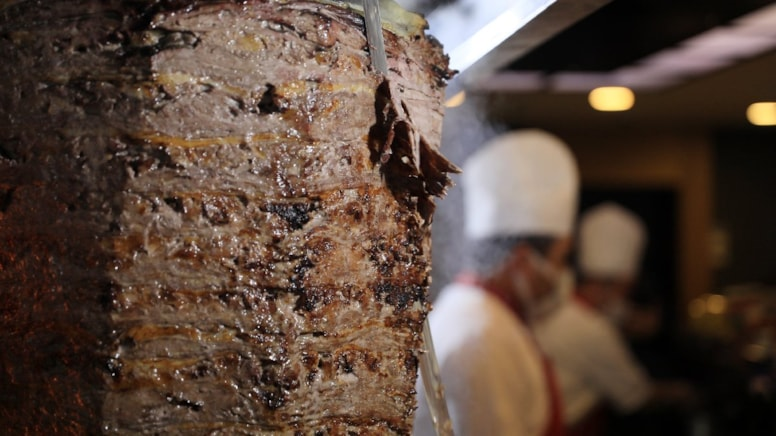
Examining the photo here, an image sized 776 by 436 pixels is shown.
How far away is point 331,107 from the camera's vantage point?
91 centimetres

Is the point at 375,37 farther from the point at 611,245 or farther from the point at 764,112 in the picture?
the point at 611,245

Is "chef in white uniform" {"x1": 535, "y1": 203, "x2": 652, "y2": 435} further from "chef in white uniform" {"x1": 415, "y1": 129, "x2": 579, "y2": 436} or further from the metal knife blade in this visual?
the metal knife blade

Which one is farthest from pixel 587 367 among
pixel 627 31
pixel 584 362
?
pixel 627 31

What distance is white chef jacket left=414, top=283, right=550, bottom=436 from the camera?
2.41 m

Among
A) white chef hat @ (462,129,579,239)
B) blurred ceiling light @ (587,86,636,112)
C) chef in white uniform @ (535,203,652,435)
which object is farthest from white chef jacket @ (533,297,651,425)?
blurred ceiling light @ (587,86,636,112)

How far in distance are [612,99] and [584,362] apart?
3332mm

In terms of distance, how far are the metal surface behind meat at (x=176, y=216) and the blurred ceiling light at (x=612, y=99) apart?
18.1ft

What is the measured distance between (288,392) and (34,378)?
11.5 inches

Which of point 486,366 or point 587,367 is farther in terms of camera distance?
point 587,367

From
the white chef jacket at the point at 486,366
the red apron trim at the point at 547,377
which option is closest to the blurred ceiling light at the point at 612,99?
the red apron trim at the point at 547,377

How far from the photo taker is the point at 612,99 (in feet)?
22.8

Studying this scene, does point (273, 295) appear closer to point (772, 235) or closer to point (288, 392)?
point (288, 392)

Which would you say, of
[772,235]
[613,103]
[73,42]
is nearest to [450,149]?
[73,42]

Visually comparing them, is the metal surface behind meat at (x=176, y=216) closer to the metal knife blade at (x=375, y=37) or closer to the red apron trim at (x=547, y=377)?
the metal knife blade at (x=375, y=37)
